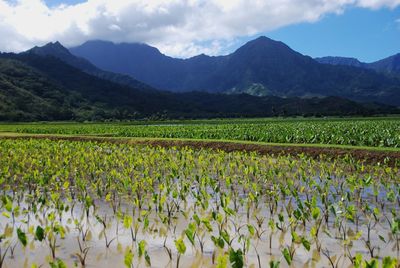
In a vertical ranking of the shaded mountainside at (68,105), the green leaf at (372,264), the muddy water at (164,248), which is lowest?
the muddy water at (164,248)

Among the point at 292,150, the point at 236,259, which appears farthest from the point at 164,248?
the point at 292,150

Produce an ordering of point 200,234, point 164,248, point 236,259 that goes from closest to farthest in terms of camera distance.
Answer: point 236,259 < point 164,248 < point 200,234

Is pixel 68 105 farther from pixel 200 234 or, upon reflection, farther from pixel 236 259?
pixel 236 259

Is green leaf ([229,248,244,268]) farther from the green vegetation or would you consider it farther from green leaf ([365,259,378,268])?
green leaf ([365,259,378,268])

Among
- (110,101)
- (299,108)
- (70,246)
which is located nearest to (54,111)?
(110,101)

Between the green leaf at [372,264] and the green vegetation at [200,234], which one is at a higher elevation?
the green leaf at [372,264]

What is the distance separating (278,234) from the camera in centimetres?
833

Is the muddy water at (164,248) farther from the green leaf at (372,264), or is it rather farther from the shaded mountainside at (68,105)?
the shaded mountainside at (68,105)

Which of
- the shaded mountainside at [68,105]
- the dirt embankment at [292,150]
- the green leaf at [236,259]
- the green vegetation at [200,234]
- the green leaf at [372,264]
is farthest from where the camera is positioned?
the shaded mountainside at [68,105]

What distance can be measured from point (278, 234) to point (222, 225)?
3.97 ft

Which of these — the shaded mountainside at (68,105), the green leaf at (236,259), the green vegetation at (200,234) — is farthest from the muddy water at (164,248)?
the shaded mountainside at (68,105)

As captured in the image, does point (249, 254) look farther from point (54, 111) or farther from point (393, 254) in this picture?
point (54, 111)

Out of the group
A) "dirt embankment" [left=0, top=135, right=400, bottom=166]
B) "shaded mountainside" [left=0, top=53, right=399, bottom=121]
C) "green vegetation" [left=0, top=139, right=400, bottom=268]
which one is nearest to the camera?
"green vegetation" [left=0, top=139, right=400, bottom=268]

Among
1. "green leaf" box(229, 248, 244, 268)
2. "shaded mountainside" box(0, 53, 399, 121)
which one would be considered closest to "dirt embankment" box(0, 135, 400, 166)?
"green leaf" box(229, 248, 244, 268)
